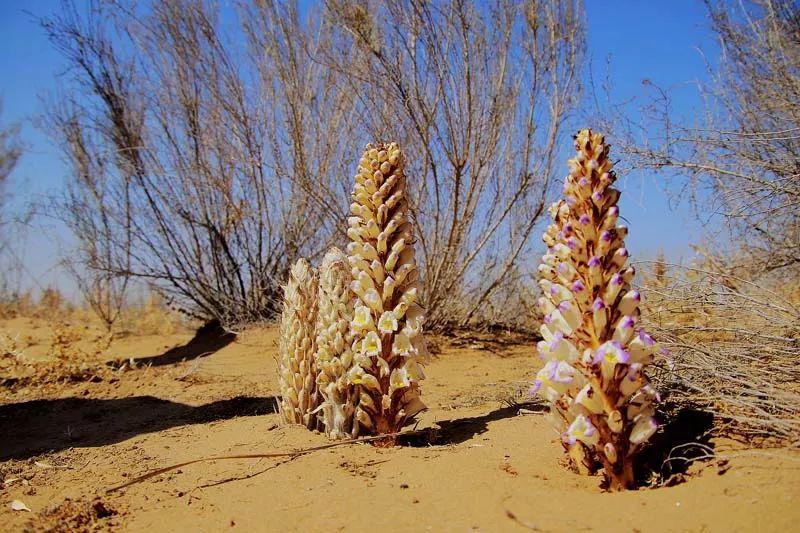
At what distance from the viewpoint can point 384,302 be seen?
3.21 metres

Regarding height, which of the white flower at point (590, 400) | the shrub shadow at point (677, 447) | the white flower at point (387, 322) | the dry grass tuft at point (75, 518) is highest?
the white flower at point (387, 322)

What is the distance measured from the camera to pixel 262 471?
9.41ft

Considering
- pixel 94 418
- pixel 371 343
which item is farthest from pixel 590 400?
pixel 94 418

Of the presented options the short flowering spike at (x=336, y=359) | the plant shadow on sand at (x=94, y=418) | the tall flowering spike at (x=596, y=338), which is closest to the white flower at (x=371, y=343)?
the short flowering spike at (x=336, y=359)

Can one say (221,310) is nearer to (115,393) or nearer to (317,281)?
(115,393)

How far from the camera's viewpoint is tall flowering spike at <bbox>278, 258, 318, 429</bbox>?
11.7 feet

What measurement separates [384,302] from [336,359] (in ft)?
1.32

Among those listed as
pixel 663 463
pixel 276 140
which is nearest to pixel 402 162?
pixel 663 463

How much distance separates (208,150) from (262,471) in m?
5.98

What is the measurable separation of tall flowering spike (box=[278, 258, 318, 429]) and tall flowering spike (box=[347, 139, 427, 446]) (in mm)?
427

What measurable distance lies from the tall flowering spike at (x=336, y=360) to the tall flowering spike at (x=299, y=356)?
180 millimetres

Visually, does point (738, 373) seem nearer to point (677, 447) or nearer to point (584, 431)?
point (677, 447)

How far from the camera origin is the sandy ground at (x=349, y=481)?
2.06m

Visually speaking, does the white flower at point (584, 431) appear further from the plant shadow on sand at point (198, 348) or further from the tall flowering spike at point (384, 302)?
the plant shadow on sand at point (198, 348)
